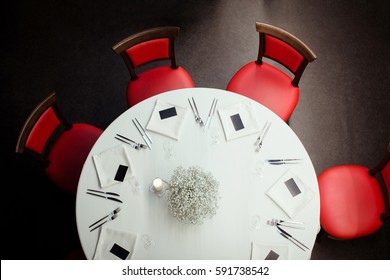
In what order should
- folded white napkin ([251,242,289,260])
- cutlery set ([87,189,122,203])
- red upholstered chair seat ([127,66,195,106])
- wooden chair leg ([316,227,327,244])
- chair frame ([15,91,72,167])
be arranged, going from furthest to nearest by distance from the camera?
red upholstered chair seat ([127,66,195,106]), wooden chair leg ([316,227,327,244]), chair frame ([15,91,72,167]), cutlery set ([87,189,122,203]), folded white napkin ([251,242,289,260])

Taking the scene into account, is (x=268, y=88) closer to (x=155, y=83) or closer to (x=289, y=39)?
(x=289, y=39)

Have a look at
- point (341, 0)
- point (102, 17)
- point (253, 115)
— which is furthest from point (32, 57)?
point (341, 0)

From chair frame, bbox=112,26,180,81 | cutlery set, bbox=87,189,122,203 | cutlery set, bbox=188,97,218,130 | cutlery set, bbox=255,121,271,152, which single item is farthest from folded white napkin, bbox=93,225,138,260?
chair frame, bbox=112,26,180,81

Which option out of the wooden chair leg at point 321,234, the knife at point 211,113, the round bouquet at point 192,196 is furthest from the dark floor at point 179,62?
the round bouquet at point 192,196

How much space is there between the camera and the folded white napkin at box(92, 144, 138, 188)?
2279 millimetres

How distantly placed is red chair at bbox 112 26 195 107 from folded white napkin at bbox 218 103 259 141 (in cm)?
63

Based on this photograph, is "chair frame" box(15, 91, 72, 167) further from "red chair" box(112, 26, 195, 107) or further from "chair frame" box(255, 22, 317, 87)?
"chair frame" box(255, 22, 317, 87)

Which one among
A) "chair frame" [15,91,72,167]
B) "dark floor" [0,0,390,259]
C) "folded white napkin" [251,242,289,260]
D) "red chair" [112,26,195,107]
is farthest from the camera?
"dark floor" [0,0,390,259]

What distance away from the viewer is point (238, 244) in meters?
2.15

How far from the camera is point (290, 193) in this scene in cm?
222

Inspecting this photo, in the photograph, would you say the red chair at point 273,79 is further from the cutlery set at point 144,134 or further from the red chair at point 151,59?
the cutlery set at point 144,134

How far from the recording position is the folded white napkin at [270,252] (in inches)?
83.7

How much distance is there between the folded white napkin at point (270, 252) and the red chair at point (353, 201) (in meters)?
0.57
